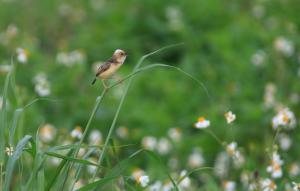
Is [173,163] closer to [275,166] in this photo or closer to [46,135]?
[46,135]

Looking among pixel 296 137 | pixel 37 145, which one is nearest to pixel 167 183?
pixel 37 145

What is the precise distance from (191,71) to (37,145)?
410cm

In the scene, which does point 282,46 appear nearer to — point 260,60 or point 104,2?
point 260,60

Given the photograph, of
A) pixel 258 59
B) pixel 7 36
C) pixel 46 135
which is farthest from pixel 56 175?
pixel 7 36

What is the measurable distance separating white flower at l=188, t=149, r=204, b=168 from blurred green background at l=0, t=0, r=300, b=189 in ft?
0.32

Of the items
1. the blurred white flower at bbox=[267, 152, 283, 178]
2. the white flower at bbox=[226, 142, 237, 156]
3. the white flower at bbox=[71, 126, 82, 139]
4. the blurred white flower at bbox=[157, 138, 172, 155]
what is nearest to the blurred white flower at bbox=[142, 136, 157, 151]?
the blurred white flower at bbox=[157, 138, 172, 155]

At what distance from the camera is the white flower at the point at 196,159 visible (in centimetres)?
556

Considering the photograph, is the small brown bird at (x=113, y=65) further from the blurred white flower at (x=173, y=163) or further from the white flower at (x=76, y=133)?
the blurred white flower at (x=173, y=163)

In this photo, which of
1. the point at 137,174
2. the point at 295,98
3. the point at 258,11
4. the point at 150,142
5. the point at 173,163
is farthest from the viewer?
the point at 258,11

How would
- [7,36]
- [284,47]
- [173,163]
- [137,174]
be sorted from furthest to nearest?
[7,36] < [284,47] < [173,163] < [137,174]

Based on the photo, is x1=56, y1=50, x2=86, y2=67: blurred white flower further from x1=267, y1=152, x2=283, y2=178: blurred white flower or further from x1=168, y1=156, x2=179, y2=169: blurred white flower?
x1=267, y1=152, x2=283, y2=178: blurred white flower

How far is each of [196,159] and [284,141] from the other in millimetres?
603

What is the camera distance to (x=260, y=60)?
259 inches

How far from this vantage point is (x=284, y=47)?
6.52m
